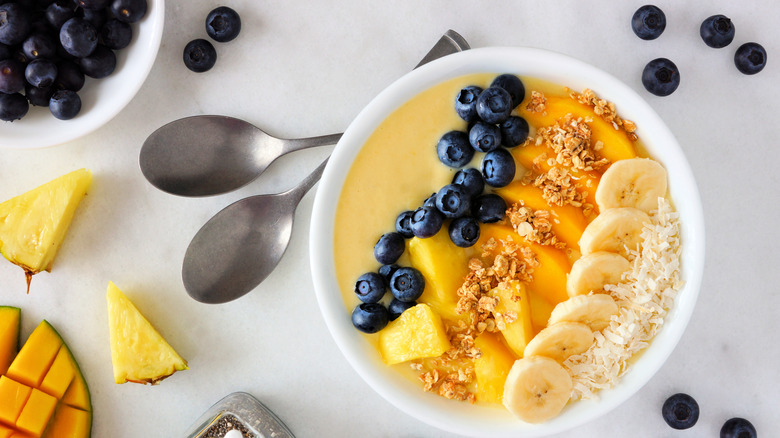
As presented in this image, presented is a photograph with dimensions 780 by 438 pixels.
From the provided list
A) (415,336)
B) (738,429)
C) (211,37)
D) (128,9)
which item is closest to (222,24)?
(211,37)

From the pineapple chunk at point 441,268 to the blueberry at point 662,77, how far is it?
23.8 inches

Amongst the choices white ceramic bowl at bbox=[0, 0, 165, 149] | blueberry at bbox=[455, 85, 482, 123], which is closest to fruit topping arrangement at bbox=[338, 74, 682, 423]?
blueberry at bbox=[455, 85, 482, 123]

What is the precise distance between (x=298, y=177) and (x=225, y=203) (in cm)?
18

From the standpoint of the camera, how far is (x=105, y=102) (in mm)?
1424

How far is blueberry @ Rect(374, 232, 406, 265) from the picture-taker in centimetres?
124

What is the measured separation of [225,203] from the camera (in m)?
1.53

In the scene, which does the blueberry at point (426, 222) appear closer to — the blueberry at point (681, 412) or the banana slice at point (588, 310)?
the banana slice at point (588, 310)

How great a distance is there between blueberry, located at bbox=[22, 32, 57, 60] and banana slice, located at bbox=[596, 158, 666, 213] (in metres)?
1.18

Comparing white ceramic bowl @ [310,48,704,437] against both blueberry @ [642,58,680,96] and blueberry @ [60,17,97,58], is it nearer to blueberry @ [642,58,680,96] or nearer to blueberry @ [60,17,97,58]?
blueberry @ [642,58,680,96]

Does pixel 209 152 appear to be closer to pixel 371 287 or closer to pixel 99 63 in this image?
pixel 99 63

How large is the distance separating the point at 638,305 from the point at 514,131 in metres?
0.40

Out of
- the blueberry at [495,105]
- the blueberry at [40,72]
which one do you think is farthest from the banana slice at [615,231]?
the blueberry at [40,72]

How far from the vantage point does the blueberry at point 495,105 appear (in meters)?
1.19

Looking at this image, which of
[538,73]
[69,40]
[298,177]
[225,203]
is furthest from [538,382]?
[69,40]
